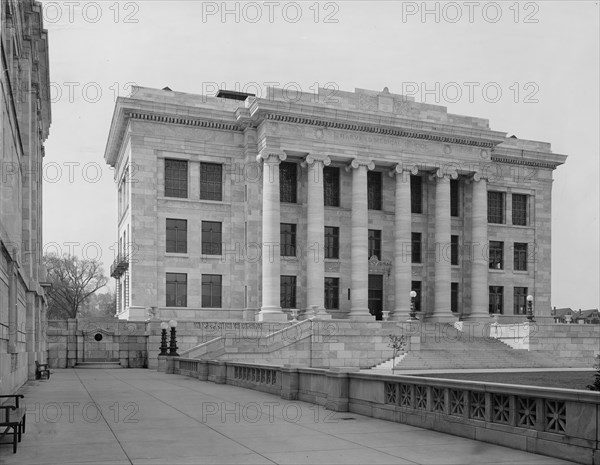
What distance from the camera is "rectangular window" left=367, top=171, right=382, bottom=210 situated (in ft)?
191

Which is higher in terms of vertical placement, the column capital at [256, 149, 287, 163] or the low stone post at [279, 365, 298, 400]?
the column capital at [256, 149, 287, 163]

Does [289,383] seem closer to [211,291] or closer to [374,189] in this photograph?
[211,291]

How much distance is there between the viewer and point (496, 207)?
209 ft

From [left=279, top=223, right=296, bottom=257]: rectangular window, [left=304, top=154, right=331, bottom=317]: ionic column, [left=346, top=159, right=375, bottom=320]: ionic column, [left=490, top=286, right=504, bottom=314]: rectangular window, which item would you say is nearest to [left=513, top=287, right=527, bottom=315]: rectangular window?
[left=490, top=286, right=504, bottom=314]: rectangular window

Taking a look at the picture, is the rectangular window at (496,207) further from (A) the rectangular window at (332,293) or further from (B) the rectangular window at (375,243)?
(A) the rectangular window at (332,293)

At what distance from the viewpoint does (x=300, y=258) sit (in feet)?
178

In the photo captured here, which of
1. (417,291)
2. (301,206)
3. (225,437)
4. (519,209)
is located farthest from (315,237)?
(225,437)

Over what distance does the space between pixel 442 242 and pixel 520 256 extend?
10314 millimetres

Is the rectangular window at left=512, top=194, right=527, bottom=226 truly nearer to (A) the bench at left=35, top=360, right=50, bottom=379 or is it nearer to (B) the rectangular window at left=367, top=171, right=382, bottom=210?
(B) the rectangular window at left=367, top=171, right=382, bottom=210

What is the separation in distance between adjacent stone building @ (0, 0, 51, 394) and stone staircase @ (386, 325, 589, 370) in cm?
2179

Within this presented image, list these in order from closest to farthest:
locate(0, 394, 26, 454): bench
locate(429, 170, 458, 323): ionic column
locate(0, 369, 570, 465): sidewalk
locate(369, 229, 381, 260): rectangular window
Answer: locate(0, 369, 570, 465): sidewalk
locate(0, 394, 26, 454): bench
locate(429, 170, 458, 323): ionic column
locate(369, 229, 381, 260): rectangular window

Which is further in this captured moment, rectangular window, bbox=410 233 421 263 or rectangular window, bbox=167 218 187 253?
rectangular window, bbox=410 233 421 263

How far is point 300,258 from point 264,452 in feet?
141

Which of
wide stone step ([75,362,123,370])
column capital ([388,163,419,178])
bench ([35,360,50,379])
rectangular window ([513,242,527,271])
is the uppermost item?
column capital ([388,163,419,178])
